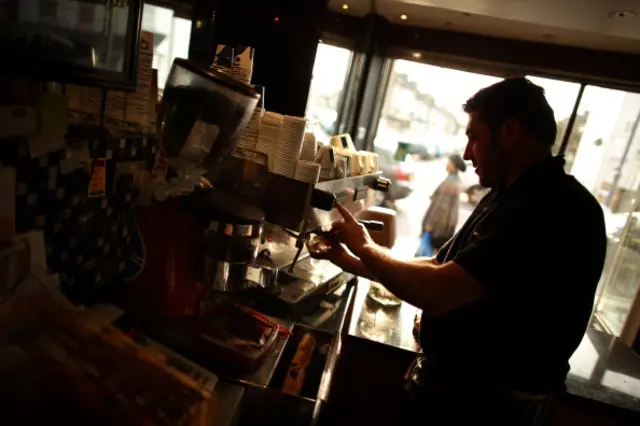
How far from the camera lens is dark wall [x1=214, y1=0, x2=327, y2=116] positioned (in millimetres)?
1557

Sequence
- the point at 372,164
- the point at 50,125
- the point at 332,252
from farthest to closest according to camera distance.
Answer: the point at 372,164 → the point at 332,252 → the point at 50,125

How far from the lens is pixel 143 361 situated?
751mm

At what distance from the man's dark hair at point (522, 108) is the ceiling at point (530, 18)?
1.02m

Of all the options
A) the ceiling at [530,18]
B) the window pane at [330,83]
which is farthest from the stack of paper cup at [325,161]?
the window pane at [330,83]

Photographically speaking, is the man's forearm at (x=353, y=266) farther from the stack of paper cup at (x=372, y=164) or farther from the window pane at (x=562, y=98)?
the window pane at (x=562, y=98)

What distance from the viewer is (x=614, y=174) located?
3.41 meters

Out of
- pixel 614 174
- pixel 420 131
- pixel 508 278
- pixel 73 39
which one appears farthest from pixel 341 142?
pixel 614 174

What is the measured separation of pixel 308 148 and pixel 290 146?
15 cm

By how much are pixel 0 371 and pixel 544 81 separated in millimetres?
3657

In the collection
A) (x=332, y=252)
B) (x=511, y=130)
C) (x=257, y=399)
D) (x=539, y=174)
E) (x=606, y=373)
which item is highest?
(x=511, y=130)

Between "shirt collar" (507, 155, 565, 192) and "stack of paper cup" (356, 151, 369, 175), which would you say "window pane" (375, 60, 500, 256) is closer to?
"stack of paper cup" (356, 151, 369, 175)

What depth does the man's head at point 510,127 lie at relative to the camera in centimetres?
114

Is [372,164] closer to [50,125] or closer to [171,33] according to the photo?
[171,33]

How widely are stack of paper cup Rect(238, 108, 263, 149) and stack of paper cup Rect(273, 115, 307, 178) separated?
10 cm
